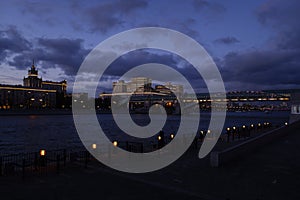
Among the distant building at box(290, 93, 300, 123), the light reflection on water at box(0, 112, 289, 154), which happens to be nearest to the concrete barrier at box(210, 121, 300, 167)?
the distant building at box(290, 93, 300, 123)

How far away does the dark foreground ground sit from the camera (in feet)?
38.6

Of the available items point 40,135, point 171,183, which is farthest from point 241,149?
point 40,135

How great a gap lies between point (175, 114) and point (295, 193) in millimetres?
170186

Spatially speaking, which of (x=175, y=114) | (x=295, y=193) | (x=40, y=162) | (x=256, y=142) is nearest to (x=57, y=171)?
(x=40, y=162)

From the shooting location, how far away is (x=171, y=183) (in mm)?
13633

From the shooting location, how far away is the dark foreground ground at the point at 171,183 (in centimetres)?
1176

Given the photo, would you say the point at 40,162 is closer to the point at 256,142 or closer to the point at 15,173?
the point at 15,173

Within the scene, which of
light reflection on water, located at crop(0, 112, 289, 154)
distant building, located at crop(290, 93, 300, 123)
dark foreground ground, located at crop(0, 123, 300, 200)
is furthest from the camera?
distant building, located at crop(290, 93, 300, 123)

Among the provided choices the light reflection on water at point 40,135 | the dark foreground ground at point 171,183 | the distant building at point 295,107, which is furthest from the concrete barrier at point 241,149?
the light reflection on water at point 40,135

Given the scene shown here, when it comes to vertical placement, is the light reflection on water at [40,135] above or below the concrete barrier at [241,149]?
below

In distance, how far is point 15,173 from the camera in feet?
49.1

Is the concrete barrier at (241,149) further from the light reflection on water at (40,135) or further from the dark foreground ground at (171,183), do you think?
the light reflection on water at (40,135)

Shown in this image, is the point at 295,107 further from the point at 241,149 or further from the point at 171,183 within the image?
the point at 171,183

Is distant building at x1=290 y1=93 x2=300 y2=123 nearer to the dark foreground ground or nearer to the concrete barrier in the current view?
the concrete barrier
